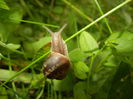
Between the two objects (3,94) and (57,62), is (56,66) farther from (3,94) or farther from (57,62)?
(3,94)

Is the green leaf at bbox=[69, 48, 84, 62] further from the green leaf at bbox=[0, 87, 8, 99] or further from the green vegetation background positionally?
the green leaf at bbox=[0, 87, 8, 99]

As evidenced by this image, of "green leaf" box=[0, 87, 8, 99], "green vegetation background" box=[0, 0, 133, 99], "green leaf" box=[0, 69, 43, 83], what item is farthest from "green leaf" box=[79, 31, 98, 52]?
"green leaf" box=[0, 87, 8, 99]

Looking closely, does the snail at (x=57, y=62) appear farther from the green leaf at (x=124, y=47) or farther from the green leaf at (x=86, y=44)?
the green leaf at (x=124, y=47)

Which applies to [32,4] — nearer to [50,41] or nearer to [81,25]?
[81,25]

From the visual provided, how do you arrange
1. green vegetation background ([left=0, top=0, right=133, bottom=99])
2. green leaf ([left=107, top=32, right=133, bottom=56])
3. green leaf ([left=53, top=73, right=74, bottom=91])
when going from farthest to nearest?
green leaf ([left=53, top=73, right=74, bottom=91]), green vegetation background ([left=0, top=0, right=133, bottom=99]), green leaf ([left=107, top=32, right=133, bottom=56])

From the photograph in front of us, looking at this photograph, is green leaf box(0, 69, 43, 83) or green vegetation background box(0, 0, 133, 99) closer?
green vegetation background box(0, 0, 133, 99)

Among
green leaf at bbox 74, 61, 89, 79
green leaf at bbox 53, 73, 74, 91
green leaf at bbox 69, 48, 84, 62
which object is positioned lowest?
green leaf at bbox 53, 73, 74, 91

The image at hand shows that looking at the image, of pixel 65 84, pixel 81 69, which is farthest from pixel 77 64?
pixel 65 84

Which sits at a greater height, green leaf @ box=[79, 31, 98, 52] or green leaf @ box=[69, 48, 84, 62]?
green leaf @ box=[79, 31, 98, 52]
